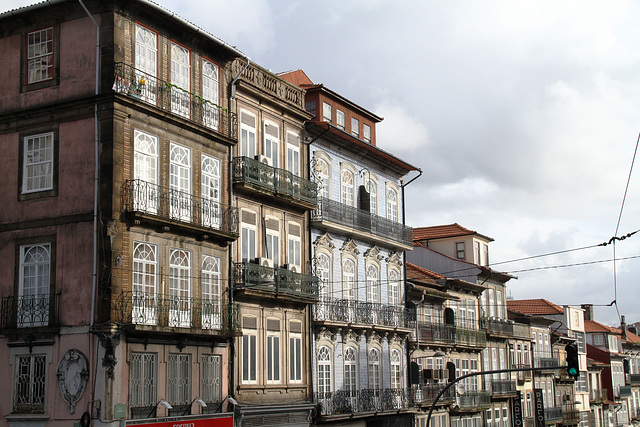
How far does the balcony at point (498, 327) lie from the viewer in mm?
57219

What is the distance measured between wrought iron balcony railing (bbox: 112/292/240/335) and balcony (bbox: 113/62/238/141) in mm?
6128

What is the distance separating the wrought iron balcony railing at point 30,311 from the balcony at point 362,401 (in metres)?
13.0

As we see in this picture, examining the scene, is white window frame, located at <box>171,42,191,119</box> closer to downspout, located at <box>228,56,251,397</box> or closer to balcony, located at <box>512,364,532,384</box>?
downspout, located at <box>228,56,251,397</box>

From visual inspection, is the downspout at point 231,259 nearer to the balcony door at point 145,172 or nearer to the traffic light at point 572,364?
the balcony door at point 145,172

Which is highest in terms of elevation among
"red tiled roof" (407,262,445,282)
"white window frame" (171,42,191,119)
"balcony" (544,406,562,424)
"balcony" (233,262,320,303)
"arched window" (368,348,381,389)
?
"white window frame" (171,42,191,119)

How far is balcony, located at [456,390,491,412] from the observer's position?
5059cm

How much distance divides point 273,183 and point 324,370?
8.68m

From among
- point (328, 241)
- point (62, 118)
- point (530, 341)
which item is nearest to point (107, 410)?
point (62, 118)

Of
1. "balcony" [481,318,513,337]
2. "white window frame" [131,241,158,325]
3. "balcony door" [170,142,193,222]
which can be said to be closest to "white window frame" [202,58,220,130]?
"balcony door" [170,142,193,222]

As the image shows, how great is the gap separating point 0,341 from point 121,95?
28.1ft

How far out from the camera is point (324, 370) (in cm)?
3738

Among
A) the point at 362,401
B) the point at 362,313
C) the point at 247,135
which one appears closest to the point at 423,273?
the point at 362,313

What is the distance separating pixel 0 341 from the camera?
27.4 metres

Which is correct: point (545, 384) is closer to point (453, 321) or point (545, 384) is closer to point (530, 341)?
point (530, 341)
